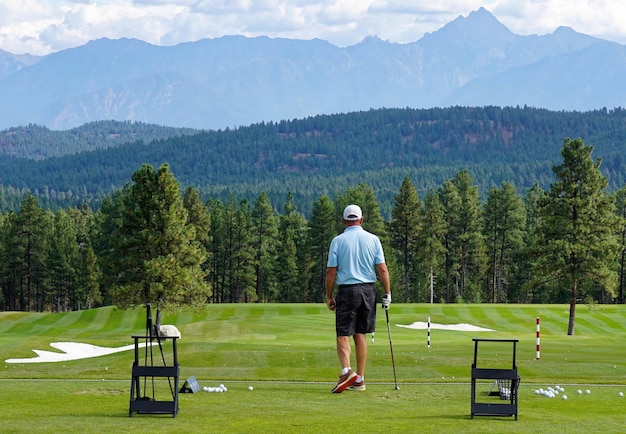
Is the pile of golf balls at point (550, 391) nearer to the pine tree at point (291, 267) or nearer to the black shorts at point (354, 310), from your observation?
the black shorts at point (354, 310)

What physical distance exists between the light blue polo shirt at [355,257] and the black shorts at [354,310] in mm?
141

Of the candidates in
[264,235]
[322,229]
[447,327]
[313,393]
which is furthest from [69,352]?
[264,235]

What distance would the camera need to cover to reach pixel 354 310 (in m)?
16.3

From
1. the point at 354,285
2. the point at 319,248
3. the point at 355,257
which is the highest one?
the point at 319,248

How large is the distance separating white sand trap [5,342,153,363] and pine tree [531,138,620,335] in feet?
69.4

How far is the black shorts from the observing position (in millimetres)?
16344

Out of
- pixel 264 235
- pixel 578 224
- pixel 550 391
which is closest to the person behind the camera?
pixel 550 391

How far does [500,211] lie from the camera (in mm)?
96750

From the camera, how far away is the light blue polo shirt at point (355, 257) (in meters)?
16.4

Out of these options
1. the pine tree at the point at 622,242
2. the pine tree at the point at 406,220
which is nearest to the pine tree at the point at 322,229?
the pine tree at the point at 406,220

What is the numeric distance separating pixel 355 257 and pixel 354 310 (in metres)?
0.90

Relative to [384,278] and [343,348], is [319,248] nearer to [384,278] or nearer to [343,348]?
[343,348]

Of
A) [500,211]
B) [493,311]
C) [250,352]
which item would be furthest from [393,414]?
[500,211]

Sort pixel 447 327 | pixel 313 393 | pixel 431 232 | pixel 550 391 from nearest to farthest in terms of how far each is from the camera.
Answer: pixel 313 393
pixel 550 391
pixel 447 327
pixel 431 232
